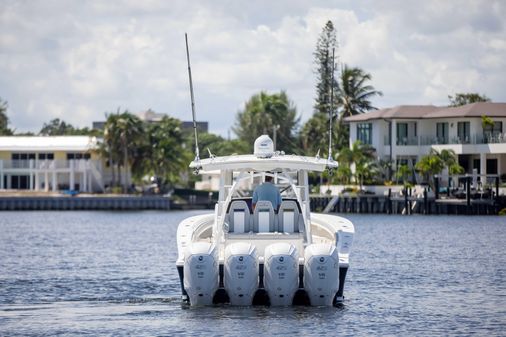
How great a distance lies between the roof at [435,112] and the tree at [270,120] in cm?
2613

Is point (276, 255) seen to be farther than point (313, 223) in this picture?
No

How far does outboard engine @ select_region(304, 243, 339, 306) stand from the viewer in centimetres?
2820

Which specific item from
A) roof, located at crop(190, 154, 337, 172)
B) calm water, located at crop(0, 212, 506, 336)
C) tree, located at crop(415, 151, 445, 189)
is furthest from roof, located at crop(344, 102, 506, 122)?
roof, located at crop(190, 154, 337, 172)

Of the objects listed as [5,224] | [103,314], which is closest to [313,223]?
[103,314]

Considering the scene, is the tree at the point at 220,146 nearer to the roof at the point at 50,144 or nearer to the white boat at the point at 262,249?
the roof at the point at 50,144

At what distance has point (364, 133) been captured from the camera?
114812 millimetres

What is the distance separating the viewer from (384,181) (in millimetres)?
107250

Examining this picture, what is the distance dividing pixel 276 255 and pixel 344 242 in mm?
3571

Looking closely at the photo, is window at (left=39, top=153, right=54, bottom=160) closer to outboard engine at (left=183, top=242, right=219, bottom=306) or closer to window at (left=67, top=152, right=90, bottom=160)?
window at (left=67, top=152, right=90, bottom=160)

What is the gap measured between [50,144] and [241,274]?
334 ft

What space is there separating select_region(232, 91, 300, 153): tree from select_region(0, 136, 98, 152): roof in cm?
2078

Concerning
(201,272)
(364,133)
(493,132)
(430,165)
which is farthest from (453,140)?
(201,272)

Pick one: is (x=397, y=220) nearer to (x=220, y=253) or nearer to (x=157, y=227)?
(x=157, y=227)

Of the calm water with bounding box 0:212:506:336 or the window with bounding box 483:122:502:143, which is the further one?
the window with bounding box 483:122:502:143
